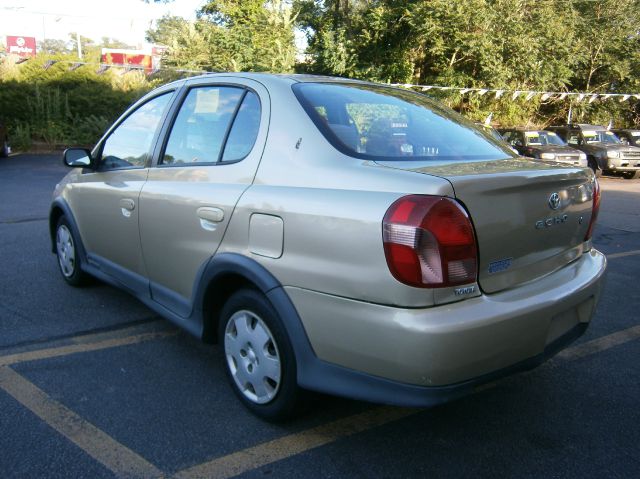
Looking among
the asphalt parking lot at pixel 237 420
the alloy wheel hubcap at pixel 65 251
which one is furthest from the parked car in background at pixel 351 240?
the alloy wheel hubcap at pixel 65 251

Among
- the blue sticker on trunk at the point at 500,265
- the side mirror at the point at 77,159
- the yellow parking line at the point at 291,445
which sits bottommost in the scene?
the yellow parking line at the point at 291,445

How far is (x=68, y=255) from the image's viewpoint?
4.78 meters

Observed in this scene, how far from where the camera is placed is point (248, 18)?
2253cm

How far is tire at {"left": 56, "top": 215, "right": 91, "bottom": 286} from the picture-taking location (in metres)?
4.62

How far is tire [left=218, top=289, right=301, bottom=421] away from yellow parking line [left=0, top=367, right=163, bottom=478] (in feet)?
1.98

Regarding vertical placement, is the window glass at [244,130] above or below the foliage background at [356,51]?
below

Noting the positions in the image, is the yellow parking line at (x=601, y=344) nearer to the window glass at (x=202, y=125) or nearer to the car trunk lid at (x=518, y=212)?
the car trunk lid at (x=518, y=212)

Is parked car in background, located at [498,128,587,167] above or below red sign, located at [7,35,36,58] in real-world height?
below

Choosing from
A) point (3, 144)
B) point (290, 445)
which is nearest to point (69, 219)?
point (290, 445)

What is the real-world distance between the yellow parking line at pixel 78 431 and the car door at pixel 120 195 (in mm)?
897

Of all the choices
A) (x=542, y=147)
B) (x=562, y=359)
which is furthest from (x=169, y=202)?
(x=542, y=147)

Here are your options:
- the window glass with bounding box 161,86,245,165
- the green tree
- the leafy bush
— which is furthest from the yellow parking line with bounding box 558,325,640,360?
the leafy bush

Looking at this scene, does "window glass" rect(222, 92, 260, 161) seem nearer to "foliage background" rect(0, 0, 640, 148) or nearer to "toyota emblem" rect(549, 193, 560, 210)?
"toyota emblem" rect(549, 193, 560, 210)

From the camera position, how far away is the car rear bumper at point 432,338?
6.94ft
